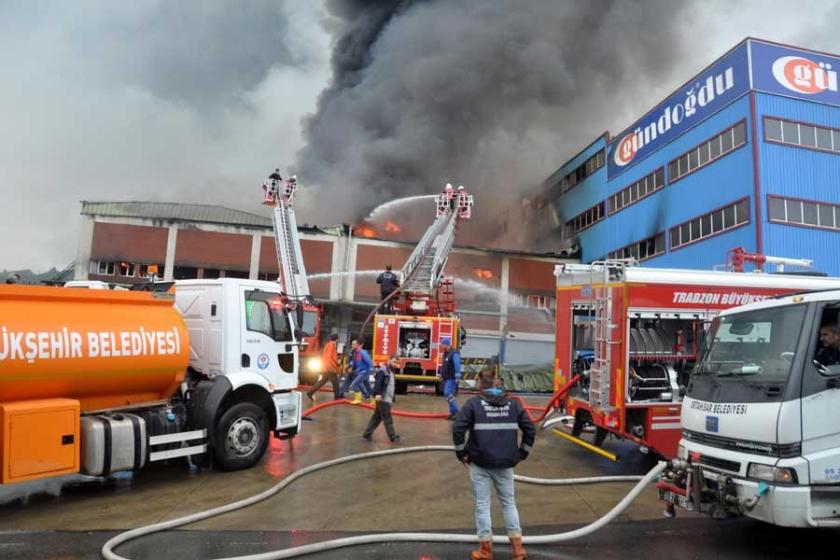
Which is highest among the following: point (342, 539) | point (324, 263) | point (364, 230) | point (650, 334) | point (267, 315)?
point (364, 230)

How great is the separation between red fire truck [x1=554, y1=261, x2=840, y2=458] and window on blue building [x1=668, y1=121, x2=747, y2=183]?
14621mm

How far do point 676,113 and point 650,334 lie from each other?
20084mm

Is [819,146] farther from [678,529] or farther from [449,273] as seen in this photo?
[678,529]

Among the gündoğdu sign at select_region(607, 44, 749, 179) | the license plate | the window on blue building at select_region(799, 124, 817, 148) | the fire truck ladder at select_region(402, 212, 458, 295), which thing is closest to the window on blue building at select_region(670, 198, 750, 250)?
the window on blue building at select_region(799, 124, 817, 148)

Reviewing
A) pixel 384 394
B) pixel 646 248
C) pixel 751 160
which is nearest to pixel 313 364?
pixel 384 394

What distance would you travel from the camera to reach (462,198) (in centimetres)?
2022

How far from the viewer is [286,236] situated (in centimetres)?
1895

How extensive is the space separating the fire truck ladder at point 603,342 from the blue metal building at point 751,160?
48.0 feet

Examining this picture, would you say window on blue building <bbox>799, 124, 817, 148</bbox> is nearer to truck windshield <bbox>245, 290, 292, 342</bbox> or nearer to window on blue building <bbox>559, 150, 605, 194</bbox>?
window on blue building <bbox>559, 150, 605, 194</bbox>

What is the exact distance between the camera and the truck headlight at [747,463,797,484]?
4.30 meters

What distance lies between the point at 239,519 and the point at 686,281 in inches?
239

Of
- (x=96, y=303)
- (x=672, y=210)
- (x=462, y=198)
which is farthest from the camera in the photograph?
(x=672, y=210)

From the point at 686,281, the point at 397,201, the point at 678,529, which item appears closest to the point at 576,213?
the point at 397,201

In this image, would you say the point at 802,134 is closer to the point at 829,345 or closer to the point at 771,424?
the point at 829,345
